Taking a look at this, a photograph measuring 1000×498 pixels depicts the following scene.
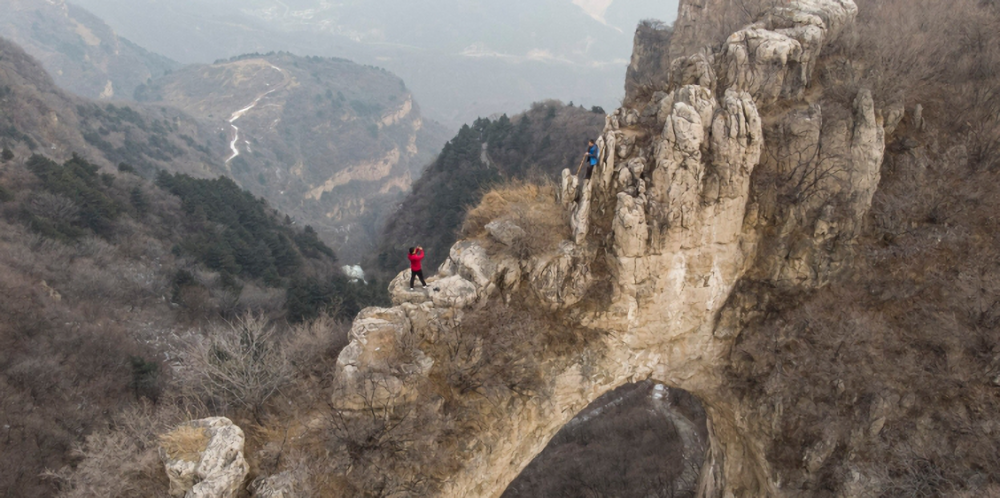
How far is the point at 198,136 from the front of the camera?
115000mm

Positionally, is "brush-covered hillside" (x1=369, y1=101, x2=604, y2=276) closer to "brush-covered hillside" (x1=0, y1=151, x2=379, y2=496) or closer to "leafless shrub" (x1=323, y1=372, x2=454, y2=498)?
"brush-covered hillside" (x1=0, y1=151, x2=379, y2=496)

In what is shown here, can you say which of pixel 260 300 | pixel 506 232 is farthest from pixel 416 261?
pixel 260 300

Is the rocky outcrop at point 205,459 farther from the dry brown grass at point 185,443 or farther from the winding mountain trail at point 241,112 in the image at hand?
the winding mountain trail at point 241,112

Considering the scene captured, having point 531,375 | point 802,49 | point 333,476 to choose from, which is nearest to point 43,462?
point 333,476

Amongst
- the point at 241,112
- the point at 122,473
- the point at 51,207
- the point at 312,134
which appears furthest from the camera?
the point at 312,134

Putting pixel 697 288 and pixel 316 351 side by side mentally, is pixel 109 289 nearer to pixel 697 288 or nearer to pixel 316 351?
pixel 316 351

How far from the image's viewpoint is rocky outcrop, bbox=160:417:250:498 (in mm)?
10523

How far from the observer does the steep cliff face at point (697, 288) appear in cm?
1391

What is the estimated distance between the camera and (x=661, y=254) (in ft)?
Answer: 49.8

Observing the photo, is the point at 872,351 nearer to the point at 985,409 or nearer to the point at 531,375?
the point at 985,409

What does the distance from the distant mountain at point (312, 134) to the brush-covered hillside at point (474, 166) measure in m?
22.3

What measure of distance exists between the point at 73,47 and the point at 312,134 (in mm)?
104593

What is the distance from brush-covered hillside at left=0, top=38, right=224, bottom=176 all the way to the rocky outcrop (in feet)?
167

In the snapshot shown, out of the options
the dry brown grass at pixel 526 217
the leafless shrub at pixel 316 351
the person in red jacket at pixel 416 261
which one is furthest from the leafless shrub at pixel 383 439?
the dry brown grass at pixel 526 217
